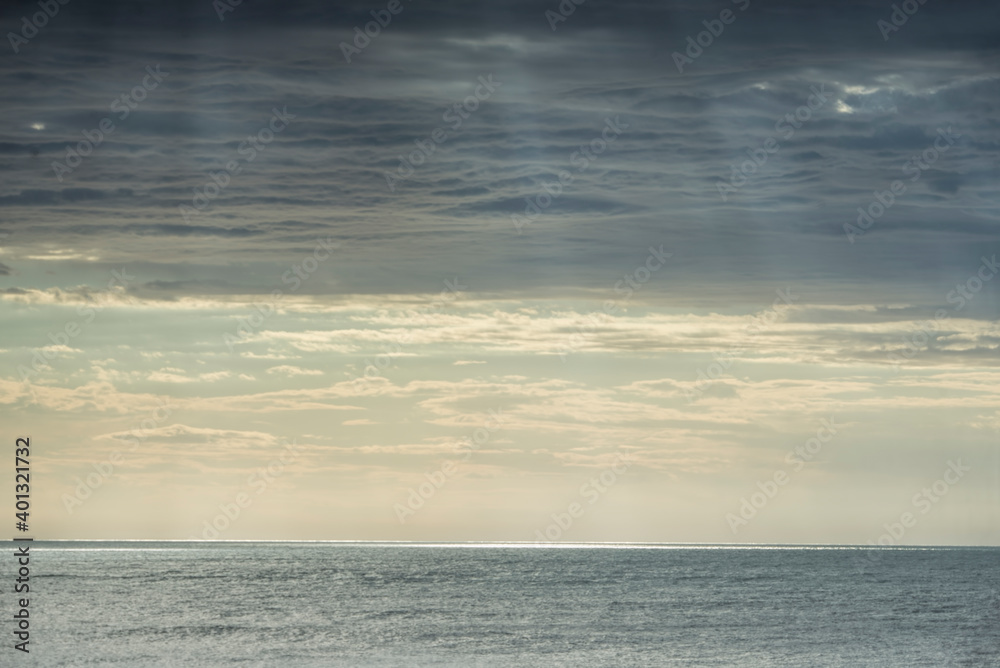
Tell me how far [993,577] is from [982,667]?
8854cm

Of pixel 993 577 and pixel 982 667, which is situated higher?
pixel 982 667

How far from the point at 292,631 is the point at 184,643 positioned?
723 cm

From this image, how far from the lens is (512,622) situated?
6588 centimetres

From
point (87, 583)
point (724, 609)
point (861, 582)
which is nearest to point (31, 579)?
point (87, 583)

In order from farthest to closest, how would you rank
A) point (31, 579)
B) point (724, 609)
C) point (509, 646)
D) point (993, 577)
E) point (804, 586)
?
point (993, 577) → point (31, 579) → point (804, 586) → point (724, 609) → point (509, 646)

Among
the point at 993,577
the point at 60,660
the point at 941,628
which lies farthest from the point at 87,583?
the point at 993,577

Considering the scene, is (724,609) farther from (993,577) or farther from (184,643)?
(993,577)

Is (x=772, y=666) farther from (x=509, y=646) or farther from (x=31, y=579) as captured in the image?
(x=31, y=579)

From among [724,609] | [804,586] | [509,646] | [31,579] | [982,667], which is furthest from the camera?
[31,579]

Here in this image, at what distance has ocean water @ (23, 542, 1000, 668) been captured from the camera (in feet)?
169

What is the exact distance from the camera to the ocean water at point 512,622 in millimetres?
51469

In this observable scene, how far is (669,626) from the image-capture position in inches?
2544

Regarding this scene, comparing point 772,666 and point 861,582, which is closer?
point 772,666

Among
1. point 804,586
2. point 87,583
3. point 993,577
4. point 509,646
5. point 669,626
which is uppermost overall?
point 509,646
